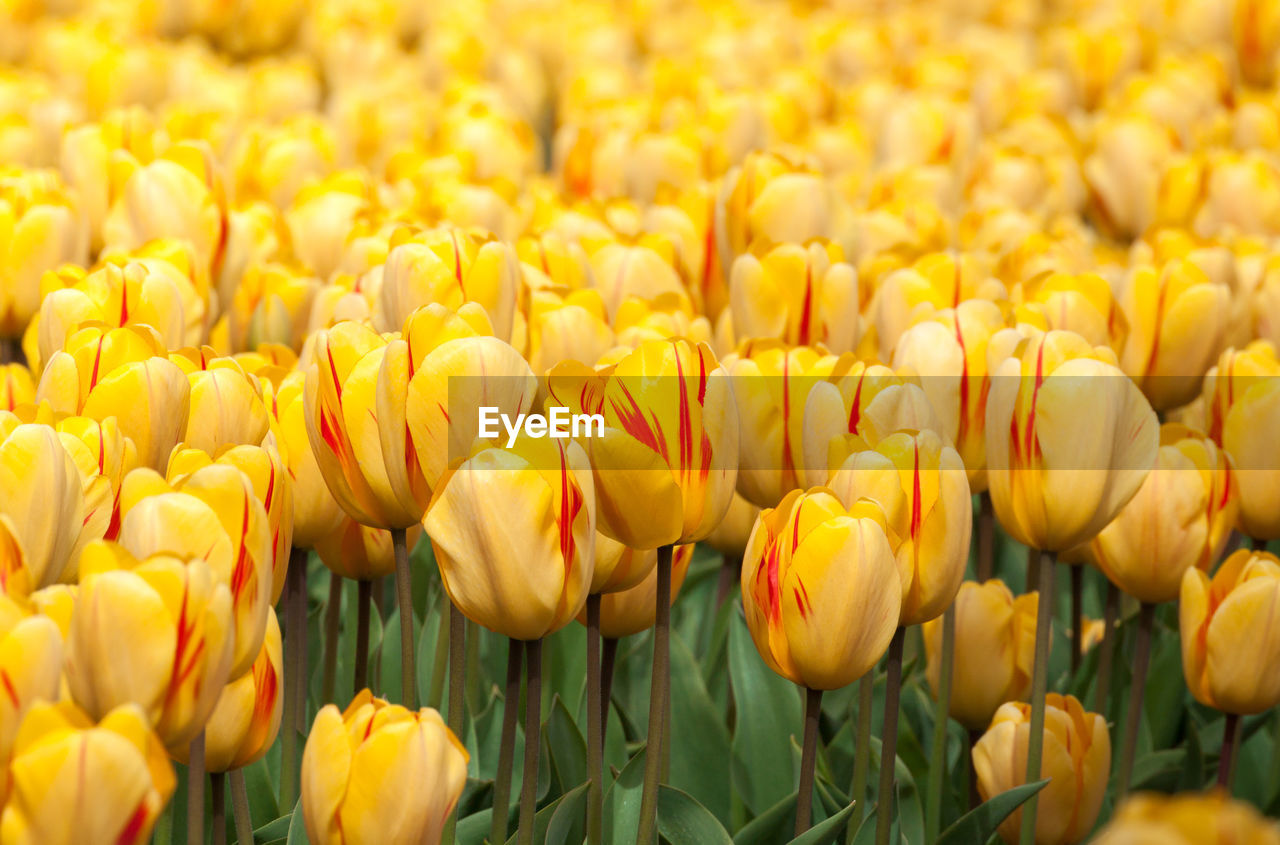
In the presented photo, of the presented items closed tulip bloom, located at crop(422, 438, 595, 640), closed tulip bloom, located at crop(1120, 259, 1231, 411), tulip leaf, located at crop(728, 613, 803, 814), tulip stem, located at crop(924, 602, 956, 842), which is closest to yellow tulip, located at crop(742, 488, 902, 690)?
closed tulip bloom, located at crop(422, 438, 595, 640)

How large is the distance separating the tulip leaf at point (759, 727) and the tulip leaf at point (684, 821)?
0.19 meters

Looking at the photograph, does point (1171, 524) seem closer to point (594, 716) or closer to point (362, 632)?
point (594, 716)

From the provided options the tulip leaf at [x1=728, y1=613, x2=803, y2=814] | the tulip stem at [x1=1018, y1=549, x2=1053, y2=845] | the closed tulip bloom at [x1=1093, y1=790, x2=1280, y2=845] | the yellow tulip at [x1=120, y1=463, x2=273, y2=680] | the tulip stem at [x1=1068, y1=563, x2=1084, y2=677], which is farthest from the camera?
the tulip stem at [x1=1068, y1=563, x2=1084, y2=677]

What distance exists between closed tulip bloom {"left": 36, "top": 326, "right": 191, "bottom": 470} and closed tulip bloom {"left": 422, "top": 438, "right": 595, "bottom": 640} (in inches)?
10.9

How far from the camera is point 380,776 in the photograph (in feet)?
2.53

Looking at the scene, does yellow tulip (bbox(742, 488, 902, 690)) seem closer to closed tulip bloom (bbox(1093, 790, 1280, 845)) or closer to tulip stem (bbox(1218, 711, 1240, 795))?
closed tulip bloom (bbox(1093, 790, 1280, 845))

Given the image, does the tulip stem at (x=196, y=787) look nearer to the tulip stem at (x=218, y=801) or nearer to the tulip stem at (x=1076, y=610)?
the tulip stem at (x=218, y=801)

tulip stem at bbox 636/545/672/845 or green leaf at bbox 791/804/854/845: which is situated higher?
tulip stem at bbox 636/545/672/845

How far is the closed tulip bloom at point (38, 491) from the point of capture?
849mm

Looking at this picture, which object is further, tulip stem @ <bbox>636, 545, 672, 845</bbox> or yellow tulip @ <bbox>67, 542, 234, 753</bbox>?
tulip stem @ <bbox>636, 545, 672, 845</bbox>

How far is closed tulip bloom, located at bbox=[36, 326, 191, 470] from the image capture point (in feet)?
3.23

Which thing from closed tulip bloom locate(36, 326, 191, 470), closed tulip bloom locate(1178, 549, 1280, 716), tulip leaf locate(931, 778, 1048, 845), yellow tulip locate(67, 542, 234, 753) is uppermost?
closed tulip bloom locate(36, 326, 191, 470)

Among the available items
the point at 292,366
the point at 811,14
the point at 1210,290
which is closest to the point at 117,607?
the point at 292,366

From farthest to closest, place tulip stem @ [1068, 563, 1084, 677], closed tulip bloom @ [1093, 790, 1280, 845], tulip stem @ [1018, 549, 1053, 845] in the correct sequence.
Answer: tulip stem @ [1068, 563, 1084, 677] → tulip stem @ [1018, 549, 1053, 845] → closed tulip bloom @ [1093, 790, 1280, 845]
